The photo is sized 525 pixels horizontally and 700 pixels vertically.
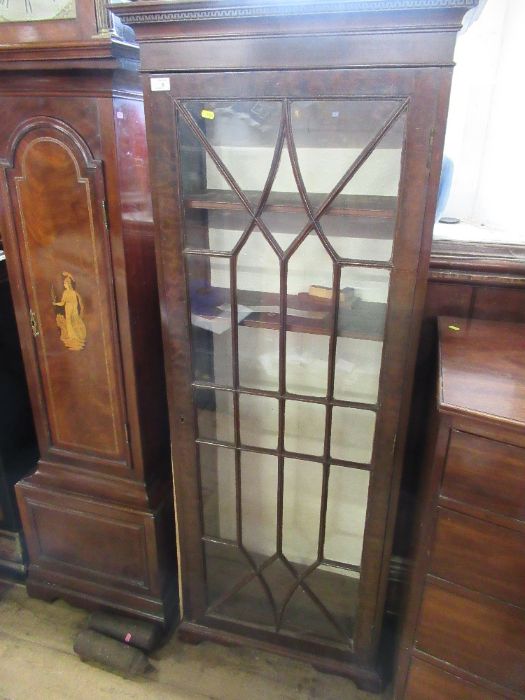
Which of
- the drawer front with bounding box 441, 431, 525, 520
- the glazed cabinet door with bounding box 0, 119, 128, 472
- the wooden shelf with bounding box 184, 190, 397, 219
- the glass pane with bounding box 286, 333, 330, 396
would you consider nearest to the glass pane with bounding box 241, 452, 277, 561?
the glass pane with bounding box 286, 333, 330, 396

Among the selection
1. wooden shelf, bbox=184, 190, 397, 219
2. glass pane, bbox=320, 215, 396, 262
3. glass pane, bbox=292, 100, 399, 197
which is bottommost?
glass pane, bbox=320, 215, 396, 262

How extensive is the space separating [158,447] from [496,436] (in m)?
0.92

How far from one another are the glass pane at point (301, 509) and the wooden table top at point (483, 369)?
42 cm

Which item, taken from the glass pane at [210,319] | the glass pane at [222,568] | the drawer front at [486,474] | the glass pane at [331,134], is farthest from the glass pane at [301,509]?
the glass pane at [331,134]

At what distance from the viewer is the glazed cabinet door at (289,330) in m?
0.97

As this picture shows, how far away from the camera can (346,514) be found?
1.30m

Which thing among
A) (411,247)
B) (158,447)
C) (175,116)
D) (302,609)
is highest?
(175,116)

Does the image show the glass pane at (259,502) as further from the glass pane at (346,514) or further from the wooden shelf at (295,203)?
the wooden shelf at (295,203)

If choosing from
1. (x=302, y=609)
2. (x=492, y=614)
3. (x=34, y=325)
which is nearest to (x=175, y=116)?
(x=34, y=325)

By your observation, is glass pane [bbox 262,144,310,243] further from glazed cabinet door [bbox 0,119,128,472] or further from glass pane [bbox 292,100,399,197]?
glazed cabinet door [bbox 0,119,128,472]

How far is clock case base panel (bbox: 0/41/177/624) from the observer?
110 centimetres

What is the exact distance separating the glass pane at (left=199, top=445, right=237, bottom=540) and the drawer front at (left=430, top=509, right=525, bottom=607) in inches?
21.2

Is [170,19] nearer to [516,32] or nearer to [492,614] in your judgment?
[516,32]

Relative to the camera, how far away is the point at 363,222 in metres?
1.03
